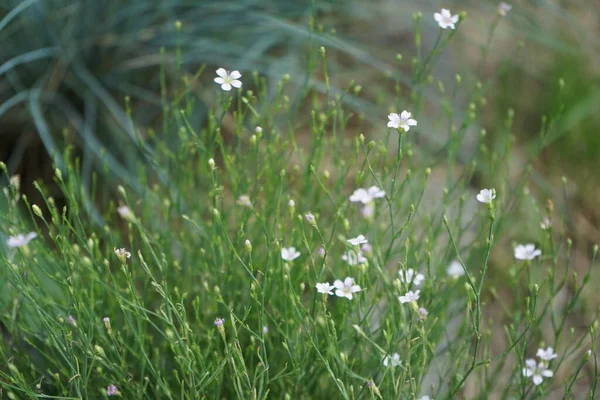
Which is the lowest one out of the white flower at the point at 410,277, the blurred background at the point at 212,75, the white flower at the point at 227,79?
the blurred background at the point at 212,75

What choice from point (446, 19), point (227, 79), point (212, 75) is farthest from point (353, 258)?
point (212, 75)

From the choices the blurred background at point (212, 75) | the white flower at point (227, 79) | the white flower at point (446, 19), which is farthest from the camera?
the blurred background at point (212, 75)

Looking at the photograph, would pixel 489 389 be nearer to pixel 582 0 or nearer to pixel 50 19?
pixel 50 19

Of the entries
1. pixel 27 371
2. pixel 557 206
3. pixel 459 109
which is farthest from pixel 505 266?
pixel 27 371

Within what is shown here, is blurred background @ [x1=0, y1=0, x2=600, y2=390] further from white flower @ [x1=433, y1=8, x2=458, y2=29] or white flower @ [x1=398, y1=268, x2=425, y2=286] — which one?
white flower @ [x1=398, y1=268, x2=425, y2=286]

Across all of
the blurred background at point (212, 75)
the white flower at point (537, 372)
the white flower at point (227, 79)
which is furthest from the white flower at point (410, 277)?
the blurred background at point (212, 75)

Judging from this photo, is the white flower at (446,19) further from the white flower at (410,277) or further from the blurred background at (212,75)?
the blurred background at (212,75)

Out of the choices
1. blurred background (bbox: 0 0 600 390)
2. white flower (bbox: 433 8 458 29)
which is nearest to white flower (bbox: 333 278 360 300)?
white flower (bbox: 433 8 458 29)

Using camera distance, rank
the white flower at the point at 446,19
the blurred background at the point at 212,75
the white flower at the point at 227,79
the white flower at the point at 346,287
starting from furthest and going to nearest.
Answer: the blurred background at the point at 212,75 → the white flower at the point at 446,19 → the white flower at the point at 227,79 → the white flower at the point at 346,287
